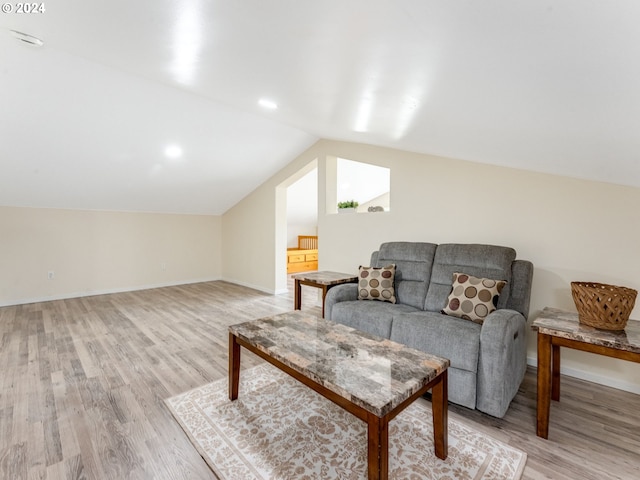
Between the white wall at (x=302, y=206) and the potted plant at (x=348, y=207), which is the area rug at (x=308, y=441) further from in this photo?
the white wall at (x=302, y=206)

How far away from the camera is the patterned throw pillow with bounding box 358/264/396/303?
2842mm

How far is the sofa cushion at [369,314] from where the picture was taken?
95.0 inches

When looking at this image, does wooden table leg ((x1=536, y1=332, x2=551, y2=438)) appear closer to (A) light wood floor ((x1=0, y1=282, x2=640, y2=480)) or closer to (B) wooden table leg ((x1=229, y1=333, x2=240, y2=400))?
(A) light wood floor ((x1=0, y1=282, x2=640, y2=480))

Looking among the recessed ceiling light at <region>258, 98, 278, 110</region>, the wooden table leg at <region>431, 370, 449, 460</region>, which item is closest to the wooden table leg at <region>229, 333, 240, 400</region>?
the wooden table leg at <region>431, 370, 449, 460</region>

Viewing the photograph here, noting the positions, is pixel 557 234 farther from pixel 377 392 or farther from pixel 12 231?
pixel 12 231

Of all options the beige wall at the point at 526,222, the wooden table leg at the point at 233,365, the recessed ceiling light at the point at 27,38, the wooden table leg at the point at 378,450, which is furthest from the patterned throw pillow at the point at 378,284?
the recessed ceiling light at the point at 27,38

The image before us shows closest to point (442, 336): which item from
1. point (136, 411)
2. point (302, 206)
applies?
point (136, 411)

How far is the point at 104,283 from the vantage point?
5.25 metres

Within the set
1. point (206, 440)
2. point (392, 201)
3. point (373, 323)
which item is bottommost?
point (206, 440)

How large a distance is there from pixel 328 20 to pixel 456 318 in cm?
209

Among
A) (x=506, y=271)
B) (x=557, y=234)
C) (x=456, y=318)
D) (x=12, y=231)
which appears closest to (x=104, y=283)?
(x=12, y=231)

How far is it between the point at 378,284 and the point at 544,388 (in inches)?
56.2

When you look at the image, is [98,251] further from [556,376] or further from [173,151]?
[556,376]

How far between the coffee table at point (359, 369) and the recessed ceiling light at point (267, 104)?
6.22 feet
